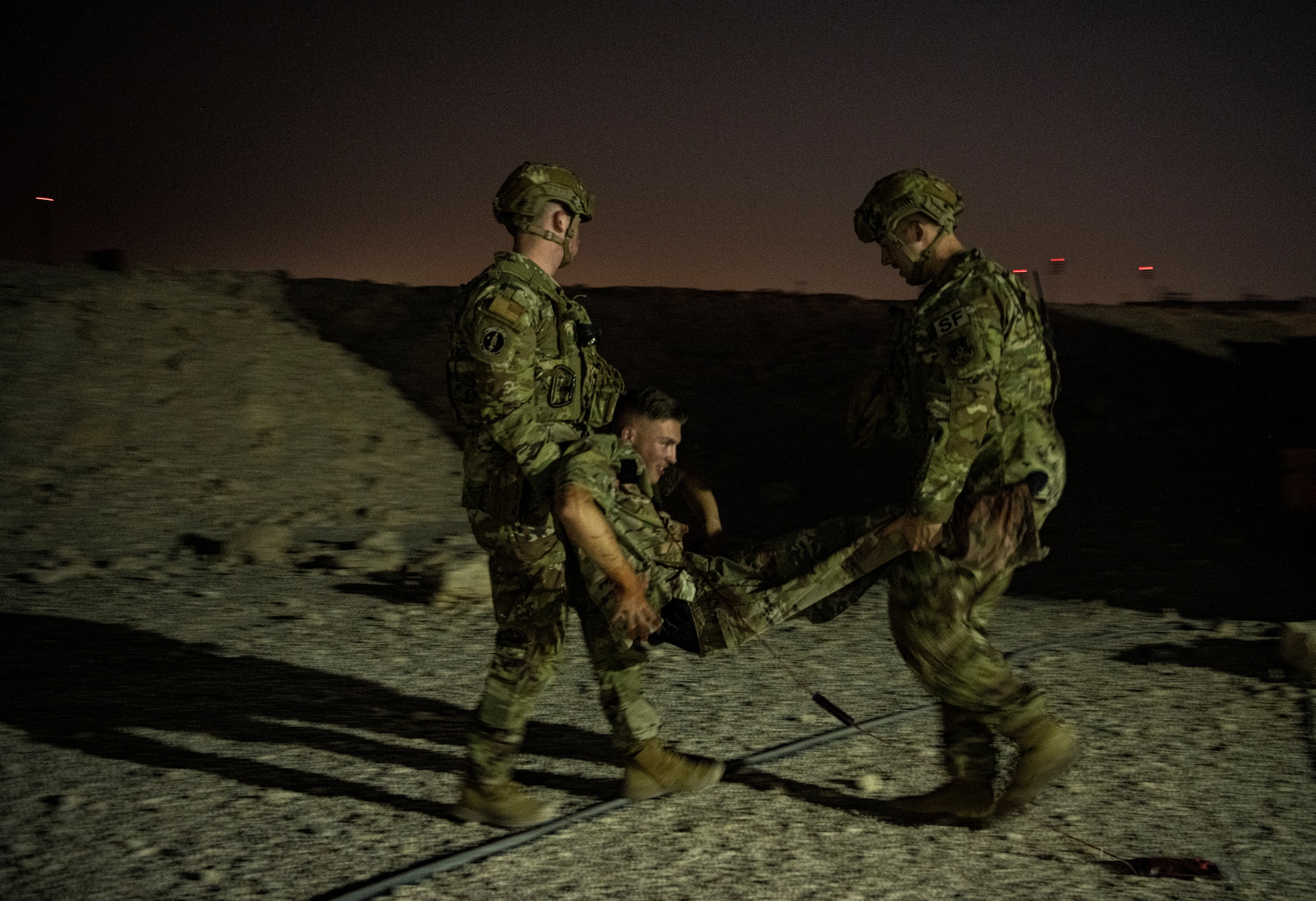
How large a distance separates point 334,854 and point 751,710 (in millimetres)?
2354

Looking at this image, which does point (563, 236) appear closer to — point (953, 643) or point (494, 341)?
point (494, 341)

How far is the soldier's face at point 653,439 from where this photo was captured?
4.57 metres

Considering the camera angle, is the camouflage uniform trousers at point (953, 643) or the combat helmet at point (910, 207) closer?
the camouflage uniform trousers at point (953, 643)

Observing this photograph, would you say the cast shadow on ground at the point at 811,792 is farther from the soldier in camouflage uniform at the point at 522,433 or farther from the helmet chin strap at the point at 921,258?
the helmet chin strap at the point at 921,258

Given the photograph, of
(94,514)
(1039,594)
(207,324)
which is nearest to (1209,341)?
(1039,594)

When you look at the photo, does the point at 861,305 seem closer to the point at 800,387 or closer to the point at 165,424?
the point at 800,387

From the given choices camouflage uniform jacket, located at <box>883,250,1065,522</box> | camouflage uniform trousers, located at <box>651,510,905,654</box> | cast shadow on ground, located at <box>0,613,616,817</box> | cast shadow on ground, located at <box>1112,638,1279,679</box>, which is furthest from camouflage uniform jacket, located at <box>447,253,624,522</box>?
cast shadow on ground, located at <box>1112,638,1279,679</box>

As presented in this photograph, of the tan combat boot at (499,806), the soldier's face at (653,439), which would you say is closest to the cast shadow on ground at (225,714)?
the tan combat boot at (499,806)

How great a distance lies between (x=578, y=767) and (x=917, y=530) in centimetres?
190

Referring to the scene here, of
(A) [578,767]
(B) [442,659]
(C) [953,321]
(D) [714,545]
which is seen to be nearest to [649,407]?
(D) [714,545]

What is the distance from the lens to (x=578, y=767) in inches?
196

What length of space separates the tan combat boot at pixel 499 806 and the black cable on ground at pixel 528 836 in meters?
0.05

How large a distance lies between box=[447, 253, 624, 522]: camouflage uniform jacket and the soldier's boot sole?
1723 millimetres

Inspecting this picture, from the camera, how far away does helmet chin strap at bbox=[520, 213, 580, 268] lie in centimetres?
411
